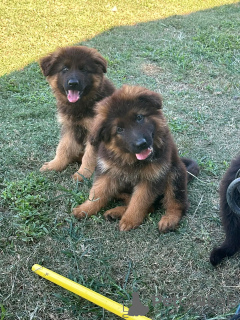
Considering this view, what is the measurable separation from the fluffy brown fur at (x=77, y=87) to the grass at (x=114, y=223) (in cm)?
29

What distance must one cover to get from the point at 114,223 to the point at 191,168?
1.06 meters

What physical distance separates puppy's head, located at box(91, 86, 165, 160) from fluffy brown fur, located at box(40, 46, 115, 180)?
2.65 feet

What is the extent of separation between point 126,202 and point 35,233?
88cm

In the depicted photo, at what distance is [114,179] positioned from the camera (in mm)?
3189

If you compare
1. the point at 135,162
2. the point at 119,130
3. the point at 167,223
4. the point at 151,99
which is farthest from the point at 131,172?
the point at 151,99

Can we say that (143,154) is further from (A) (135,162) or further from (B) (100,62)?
(B) (100,62)

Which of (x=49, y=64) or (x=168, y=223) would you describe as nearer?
(x=168, y=223)

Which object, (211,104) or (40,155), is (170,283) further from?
(211,104)

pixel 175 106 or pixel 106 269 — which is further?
pixel 175 106

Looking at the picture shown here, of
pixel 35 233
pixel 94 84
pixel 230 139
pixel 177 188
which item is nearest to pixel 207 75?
pixel 230 139

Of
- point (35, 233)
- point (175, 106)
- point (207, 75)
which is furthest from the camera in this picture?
point (207, 75)

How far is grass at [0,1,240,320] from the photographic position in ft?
8.20

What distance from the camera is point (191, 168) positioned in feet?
12.2

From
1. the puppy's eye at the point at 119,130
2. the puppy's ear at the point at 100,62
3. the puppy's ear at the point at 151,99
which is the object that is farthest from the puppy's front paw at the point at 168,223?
the puppy's ear at the point at 100,62
